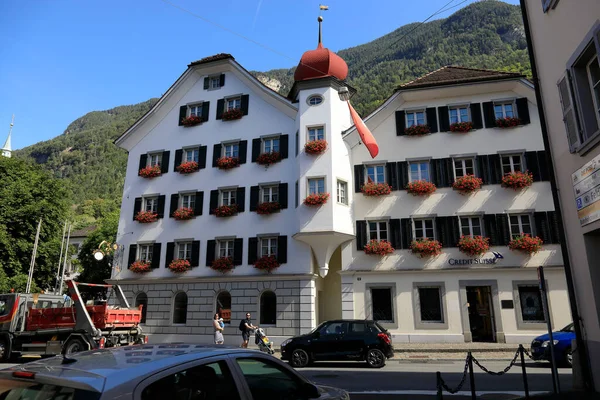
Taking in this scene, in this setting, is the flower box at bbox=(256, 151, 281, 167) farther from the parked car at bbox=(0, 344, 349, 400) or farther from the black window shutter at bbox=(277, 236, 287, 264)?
the parked car at bbox=(0, 344, 349, 400)

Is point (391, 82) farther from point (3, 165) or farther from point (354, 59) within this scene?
point (3, 165)

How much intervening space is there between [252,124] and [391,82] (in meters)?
91.0

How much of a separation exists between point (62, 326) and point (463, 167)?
69.4ft

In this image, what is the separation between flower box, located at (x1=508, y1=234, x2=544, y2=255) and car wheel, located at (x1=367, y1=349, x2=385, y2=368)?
10957 mm

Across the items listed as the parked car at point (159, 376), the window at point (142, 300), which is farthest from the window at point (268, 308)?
the parked car at point (159, 376)

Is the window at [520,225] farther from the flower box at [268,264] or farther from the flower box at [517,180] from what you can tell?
the flower box at [268,264]

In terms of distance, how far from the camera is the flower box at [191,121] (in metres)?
28.2

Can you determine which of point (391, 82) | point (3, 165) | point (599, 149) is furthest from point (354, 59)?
point (599, 149)

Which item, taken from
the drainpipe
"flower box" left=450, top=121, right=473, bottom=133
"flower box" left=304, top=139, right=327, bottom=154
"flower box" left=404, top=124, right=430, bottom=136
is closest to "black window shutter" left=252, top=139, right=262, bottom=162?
"flower box" left=304, top=139, right=327, bottom=154

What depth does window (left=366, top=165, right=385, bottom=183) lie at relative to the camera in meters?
24.3

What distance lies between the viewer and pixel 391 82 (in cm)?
10962

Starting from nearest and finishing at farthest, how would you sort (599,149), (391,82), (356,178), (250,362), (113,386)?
(113,386), (250,362), (599,149), (356,178), (391,82)

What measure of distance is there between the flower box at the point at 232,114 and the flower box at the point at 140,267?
35.3ft

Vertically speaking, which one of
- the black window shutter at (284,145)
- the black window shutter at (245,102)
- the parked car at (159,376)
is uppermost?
the black window shutter at (245,102)
